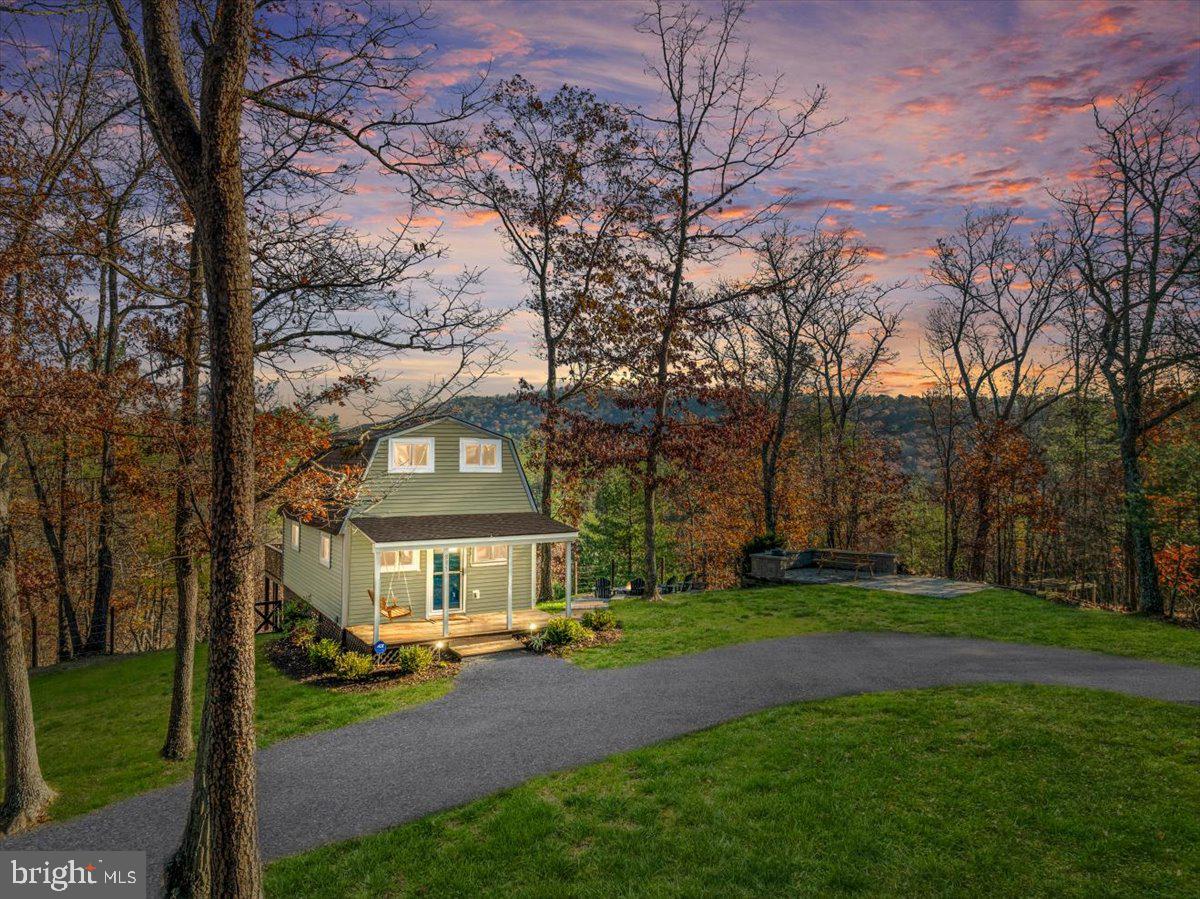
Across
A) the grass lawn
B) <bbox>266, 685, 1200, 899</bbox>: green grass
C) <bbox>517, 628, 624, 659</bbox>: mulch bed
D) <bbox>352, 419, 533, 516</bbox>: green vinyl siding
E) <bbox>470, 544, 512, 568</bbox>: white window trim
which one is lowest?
the grass lawn

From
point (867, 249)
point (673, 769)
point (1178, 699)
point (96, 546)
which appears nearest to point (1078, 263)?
point (867, 249)

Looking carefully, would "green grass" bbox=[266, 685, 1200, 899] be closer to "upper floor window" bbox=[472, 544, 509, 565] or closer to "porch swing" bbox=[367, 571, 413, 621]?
"porch swing" bbox=[367, 571, 413, 621]

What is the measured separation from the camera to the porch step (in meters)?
15.2

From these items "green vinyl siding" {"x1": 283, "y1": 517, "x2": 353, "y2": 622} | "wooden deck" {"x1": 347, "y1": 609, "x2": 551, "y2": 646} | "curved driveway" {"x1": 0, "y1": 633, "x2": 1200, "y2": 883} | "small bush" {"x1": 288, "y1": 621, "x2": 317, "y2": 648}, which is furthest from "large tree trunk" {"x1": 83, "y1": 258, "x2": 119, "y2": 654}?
"curved driveway" {"x1": 0, "y1": 633, "x2": 1200, "y2": 883}

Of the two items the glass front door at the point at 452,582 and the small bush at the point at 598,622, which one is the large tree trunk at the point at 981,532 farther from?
the glass front door at the point at 452,582

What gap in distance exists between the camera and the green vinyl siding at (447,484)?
17.4 m

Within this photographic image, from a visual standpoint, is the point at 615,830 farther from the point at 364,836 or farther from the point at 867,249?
the point at 867,249

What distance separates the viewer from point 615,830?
702 cm

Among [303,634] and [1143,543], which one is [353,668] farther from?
[1143,543]

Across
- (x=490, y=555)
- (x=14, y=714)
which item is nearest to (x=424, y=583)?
(x=490, y=555)

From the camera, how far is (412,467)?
17.9 meters

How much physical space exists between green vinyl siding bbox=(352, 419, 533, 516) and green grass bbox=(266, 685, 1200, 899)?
10.8 m

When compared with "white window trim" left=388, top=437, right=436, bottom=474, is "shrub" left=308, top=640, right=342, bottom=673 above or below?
below
